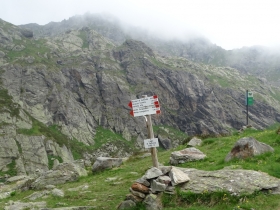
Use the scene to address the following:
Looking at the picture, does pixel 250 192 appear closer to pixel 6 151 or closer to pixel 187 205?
pixel 187 205

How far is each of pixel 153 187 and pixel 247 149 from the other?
28.4 ft

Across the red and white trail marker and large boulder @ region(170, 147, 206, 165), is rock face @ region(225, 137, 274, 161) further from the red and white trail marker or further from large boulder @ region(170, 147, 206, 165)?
the red and white trail marker

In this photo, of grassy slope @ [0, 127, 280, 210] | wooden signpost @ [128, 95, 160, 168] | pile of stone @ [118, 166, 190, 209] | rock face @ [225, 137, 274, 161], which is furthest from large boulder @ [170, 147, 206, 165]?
pile of stone @ [118, 166, 190, 209]

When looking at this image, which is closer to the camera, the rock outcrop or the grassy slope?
the grassy slope

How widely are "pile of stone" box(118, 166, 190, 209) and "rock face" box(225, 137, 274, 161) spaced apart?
5.80 metres

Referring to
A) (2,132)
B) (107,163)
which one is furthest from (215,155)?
(2,132)

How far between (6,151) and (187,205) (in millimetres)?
148719

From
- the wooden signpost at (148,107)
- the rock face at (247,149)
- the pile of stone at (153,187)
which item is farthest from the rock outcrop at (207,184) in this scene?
the rock face at (247,149)

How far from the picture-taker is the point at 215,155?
2381 cm

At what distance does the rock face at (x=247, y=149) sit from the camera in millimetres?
19281

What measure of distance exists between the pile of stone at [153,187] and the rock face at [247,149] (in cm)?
580

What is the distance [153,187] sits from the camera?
1515cm

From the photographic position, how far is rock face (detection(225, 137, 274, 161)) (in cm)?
1928

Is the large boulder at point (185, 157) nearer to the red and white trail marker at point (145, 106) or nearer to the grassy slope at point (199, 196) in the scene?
the grassy slope at point (199, 196)
